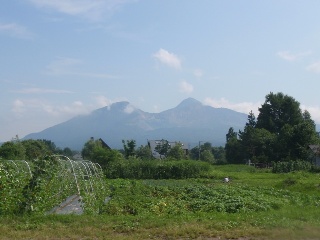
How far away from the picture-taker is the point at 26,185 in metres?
11.6

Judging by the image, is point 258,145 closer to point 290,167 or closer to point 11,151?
point 290,167

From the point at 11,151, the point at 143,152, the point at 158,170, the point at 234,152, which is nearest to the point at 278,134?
the point at 234,152

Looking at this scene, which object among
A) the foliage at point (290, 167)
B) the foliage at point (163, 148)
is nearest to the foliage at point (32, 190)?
the foliage at point (290, 167)

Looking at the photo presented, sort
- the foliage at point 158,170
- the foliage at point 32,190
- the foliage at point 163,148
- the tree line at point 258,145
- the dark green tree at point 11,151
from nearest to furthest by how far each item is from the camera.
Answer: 1. the foliage at point 32,190
2. the foliage at point 158,170
3. the dark green tree at point 11,151
4. the tree line at point 258,145
5. the foliage at point 163,148

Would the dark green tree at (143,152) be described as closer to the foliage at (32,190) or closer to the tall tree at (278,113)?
the tall tree at (278,113)

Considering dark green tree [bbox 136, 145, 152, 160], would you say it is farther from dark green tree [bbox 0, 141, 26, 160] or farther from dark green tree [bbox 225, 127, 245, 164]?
dark green tree [bbox 0, 141, 26, 160]

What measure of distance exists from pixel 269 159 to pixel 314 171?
19.7m

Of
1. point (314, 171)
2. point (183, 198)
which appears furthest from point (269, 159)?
point (183, 198)

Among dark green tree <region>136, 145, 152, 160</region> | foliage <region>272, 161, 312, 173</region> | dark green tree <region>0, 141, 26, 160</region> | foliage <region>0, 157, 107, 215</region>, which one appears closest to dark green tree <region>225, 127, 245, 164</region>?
dark green tree <region>136, 145, 152, 160</region>

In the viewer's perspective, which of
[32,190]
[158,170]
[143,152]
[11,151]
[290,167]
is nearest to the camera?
[32,190]

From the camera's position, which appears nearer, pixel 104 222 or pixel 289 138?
pixel 104 222

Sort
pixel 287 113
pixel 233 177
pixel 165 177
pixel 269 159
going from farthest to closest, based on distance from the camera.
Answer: pixel 287 113
pixel 269 159
pixel 165 177
pixel 233 177

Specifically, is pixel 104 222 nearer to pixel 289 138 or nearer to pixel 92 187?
pixel 92 187

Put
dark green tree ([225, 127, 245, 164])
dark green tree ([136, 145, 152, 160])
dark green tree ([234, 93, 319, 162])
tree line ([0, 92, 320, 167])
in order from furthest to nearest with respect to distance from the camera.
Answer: dark green tree ([225, 127, 245, 164])
dark green tree ([136, 145, 152, 160])
dark green tree ([234, 93, 319, 162])
tree line ([0, 92, 320, 167])
